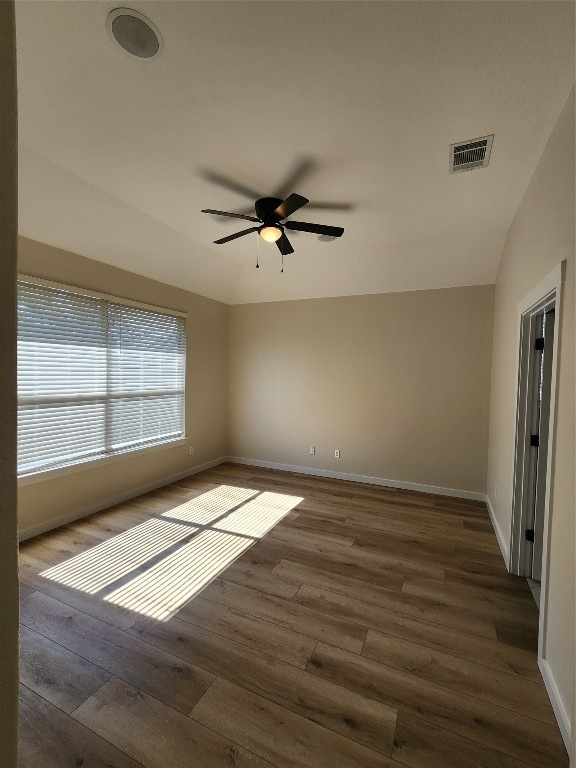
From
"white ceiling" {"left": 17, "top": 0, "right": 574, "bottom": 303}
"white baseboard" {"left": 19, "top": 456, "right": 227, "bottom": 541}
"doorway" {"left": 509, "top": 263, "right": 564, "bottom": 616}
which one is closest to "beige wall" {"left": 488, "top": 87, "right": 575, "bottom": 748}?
"doorway" {"left": 509, "top": 263, "right": 564, "bottom": 616}

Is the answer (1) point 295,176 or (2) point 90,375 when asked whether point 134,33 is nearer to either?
(1) point 295,176

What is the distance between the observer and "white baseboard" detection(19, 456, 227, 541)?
9.77 ft

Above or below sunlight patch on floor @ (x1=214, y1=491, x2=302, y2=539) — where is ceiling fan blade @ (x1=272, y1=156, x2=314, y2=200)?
above

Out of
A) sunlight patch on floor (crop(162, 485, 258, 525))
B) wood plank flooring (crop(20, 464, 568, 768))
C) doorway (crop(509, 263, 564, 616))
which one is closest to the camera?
wood plank flooring (crop(20, 464, 568, 768))

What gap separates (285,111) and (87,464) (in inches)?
137

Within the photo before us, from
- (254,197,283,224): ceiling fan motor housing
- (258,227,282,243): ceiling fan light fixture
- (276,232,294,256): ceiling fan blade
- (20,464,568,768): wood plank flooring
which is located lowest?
(20,464,568,768): wood plank flooring

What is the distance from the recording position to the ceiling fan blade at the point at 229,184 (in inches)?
97.2

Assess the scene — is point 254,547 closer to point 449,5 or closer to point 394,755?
point 394,755

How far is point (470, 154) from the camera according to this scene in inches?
85.7

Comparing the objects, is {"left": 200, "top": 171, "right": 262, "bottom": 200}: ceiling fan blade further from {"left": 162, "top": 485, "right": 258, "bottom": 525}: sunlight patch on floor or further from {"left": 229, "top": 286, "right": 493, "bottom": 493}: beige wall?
{"left": 162, "top": 485, "right": 258, "bottom": 525}: sunlight patch on floor

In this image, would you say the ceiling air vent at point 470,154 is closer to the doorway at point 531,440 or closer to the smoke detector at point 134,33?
the doorway at point 531,440

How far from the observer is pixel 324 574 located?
2.50 m

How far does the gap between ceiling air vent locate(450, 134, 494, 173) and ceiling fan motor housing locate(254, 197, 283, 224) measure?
1257 mm

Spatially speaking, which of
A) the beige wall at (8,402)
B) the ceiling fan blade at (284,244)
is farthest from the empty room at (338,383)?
the ceiling fan blade at (284,244)
